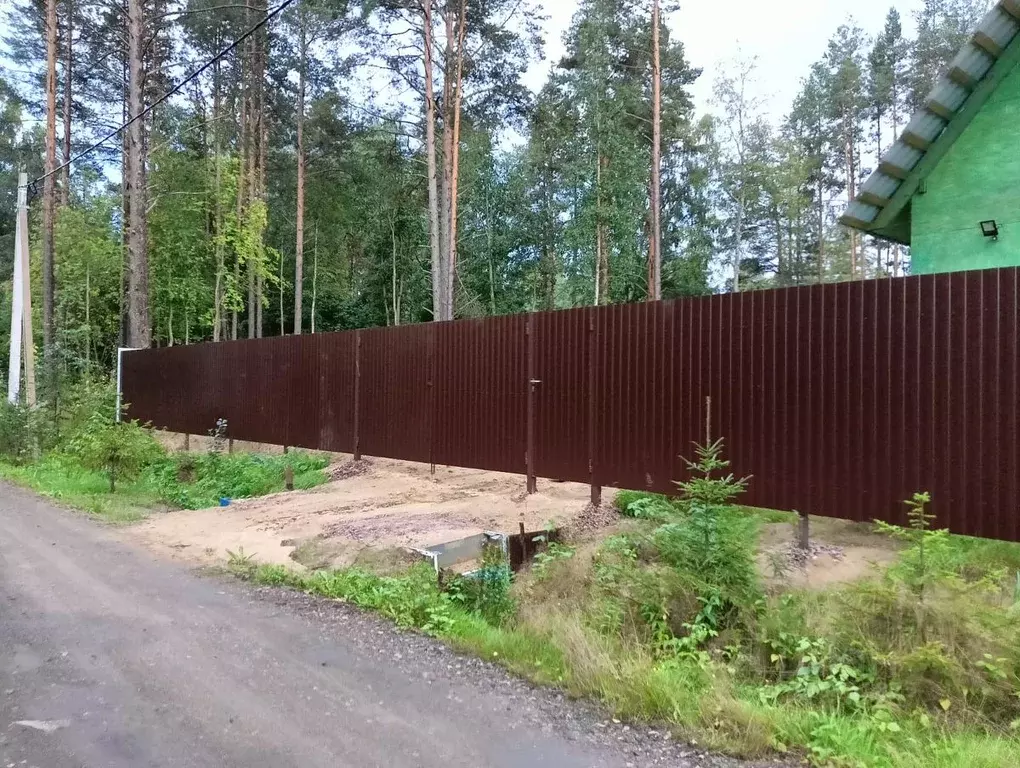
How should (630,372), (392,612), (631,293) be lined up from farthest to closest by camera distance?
(631,293) → (630,372) → (392,612)

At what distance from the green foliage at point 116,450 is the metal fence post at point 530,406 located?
7063 millimetres

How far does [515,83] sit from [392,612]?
1807cm

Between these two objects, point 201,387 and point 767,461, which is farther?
point 201,387

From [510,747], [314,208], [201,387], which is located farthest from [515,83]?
[510,747]

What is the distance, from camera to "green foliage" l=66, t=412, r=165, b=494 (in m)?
11.3

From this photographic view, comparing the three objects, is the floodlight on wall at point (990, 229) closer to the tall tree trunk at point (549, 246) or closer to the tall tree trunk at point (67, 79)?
the tall tree trunk at point (67, 79)

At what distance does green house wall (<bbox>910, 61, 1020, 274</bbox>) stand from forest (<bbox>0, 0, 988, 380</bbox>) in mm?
11100

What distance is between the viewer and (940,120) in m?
9.08

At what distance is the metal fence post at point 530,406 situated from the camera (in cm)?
829

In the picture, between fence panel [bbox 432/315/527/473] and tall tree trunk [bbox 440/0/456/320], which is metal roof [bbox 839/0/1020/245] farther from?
tall tree trunk [bbox 440/0/456/320]

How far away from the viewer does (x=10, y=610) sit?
525 centimetres

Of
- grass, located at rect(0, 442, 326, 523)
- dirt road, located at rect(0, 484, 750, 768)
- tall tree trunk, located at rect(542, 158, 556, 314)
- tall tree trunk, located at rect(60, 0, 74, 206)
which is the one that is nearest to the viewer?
dirt road, located at rect(0, 484, 750, 768)

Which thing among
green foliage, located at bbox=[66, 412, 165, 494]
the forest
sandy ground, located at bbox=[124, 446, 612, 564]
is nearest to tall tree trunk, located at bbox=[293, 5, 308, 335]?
the forest

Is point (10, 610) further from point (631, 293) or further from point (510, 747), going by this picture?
point (631, 293)
